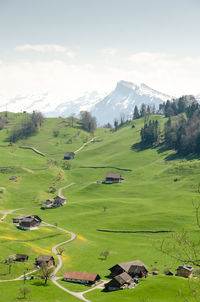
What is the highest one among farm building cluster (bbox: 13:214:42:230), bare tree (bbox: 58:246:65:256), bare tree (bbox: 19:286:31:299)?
bare tree (bbox: 19:286:31:299)

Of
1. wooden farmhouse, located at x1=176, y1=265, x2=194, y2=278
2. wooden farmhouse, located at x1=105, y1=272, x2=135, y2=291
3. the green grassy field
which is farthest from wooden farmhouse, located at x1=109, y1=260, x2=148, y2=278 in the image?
wooden farmhouse, located at x1=176, y1=265, x2=194, y2=278

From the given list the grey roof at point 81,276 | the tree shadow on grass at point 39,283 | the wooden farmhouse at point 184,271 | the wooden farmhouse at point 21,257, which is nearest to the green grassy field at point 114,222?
the tree shadow on grass at point 39,283

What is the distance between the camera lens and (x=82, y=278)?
8131 cm

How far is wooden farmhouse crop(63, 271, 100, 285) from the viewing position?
265 ft

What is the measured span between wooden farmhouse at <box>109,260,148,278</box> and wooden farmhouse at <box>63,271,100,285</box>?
5.33 meters

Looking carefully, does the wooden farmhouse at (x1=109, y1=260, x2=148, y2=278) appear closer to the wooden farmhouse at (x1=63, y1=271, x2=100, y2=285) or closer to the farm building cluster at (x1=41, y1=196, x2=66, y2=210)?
the wooden farmhouse at (x1=63, y1=271, x2=100, y2=285)

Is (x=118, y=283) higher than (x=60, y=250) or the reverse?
higher

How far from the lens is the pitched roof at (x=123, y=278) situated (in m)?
78.1

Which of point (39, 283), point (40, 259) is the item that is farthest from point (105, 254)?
point (39, 283)

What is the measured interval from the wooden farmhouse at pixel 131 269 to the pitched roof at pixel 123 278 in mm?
2629

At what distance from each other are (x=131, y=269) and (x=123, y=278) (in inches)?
267

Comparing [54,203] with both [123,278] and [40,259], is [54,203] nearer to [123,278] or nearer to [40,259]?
[40,259]

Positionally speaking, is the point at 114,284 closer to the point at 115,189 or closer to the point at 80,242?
the point at 80,242

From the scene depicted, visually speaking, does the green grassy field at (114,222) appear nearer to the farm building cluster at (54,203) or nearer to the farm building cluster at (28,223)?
the farm building cluster at (54,203)
